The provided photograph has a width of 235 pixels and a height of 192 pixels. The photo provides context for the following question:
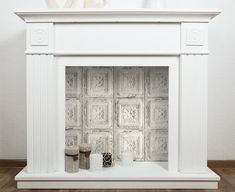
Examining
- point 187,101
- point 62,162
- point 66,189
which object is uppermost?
point 187,101

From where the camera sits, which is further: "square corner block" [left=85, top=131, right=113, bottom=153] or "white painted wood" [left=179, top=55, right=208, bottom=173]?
"square corner block" [left=85, top=131, right=113, bottom=153]

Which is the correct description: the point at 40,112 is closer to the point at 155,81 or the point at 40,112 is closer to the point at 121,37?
the point at 121,37

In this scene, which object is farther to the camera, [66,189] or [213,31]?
[213,31]

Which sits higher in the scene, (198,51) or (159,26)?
(159,26)

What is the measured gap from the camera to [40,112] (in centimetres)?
184

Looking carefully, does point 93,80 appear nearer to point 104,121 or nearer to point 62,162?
point 104,121

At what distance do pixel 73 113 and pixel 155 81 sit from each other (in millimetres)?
559

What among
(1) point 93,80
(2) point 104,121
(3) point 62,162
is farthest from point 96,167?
(1) point 93,80

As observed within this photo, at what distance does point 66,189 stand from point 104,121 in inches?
22.3

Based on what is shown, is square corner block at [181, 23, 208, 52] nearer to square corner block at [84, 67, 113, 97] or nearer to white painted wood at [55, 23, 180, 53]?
white painted wood at [55, 23, 180, 53]

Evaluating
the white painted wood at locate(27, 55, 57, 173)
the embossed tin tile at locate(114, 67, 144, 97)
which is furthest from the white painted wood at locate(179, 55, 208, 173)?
the white painted wood at locate(27, 55, 57, 173)

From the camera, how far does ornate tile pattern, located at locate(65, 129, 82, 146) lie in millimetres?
2250

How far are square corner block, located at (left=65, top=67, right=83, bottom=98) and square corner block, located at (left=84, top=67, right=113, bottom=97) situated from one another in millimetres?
38

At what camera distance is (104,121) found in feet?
7.37
